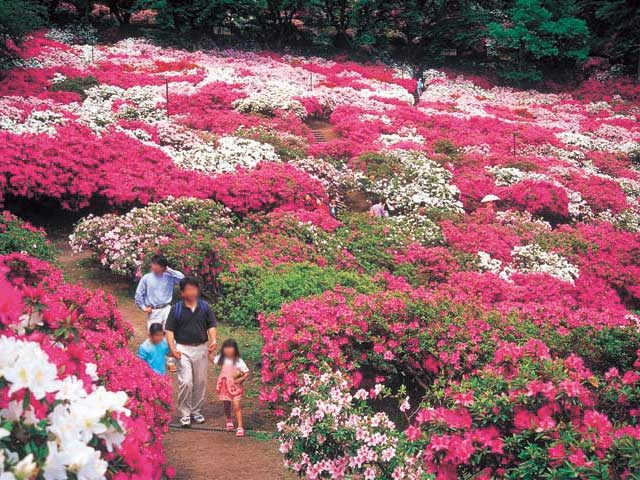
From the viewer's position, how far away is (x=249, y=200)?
38.1ft

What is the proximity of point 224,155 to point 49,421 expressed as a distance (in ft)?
A: 39.3

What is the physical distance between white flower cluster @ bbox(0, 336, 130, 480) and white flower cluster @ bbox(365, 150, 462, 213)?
1113 centimetres

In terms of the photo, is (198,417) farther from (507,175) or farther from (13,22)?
(13,22)

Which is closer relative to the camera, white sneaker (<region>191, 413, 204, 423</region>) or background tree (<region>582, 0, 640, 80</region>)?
white sneaker (<region>191, 413, 204, 423</region>)

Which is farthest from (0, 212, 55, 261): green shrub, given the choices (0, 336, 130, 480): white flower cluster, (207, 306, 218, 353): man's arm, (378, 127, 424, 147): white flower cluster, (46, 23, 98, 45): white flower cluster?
(46, 23, 98, 45): white flower cluster

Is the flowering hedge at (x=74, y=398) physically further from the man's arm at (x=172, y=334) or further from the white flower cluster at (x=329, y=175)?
the white flower cluster at (x=329, y=175)

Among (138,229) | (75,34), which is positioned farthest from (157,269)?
(75,34)

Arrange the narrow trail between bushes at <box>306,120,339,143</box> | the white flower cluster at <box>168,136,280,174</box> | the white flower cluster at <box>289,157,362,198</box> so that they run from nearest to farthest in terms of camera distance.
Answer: the white flower cluster at <box>168,136,280,174</box>
the white flower cluster at <box>289,157,362,198</box>
the narrow trail between bushes at <box>306,120,339,143</box>

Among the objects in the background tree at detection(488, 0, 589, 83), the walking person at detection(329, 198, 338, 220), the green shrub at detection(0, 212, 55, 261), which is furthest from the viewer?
the background tree at detection(488, 0, 589, 83)

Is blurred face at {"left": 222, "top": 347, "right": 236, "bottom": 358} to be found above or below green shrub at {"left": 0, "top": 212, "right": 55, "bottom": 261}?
above

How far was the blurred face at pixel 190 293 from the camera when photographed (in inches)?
215

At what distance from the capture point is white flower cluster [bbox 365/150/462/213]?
13352mm

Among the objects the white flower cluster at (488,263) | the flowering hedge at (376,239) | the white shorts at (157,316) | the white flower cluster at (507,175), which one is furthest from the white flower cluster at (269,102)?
the white shorts at (157,316)

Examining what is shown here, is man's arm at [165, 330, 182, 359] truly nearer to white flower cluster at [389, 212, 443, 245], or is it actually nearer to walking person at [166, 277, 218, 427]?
walking person at [166, 277, 218, 427]
